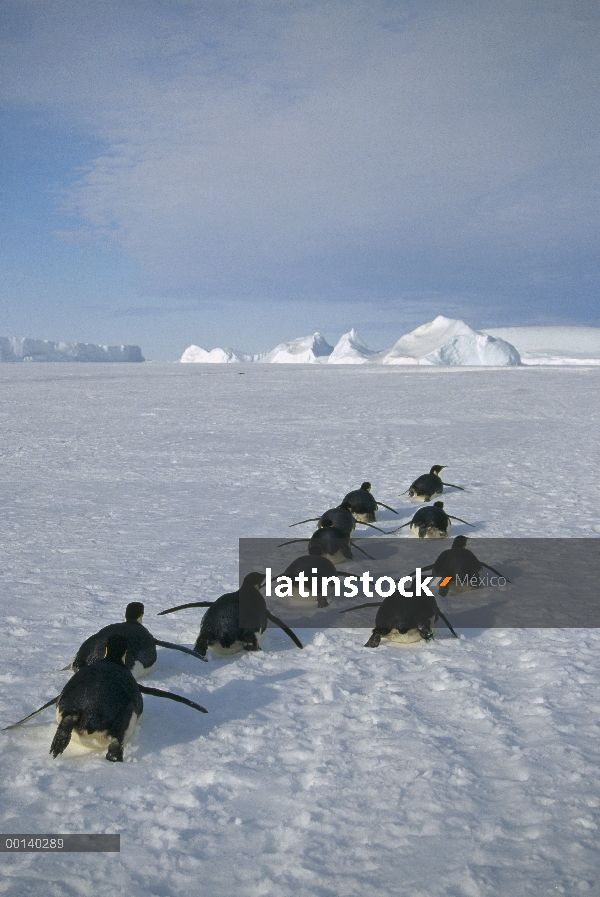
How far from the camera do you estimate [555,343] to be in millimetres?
160500

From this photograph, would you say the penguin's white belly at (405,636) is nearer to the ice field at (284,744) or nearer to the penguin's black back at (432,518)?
the ice field at (284,744)

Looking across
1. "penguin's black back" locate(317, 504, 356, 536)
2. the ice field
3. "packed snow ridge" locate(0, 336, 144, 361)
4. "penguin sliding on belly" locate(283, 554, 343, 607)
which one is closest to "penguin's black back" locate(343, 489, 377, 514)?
the ice field

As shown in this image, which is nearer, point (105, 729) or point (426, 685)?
point (105, 729)

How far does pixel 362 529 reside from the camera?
26.5 ft

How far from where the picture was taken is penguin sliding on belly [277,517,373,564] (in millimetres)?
6414

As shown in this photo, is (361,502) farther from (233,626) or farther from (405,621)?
(233,626)

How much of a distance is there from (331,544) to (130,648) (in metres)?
2.73

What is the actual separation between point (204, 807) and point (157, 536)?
14.8ft

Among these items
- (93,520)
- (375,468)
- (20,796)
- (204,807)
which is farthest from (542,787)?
(375,468)

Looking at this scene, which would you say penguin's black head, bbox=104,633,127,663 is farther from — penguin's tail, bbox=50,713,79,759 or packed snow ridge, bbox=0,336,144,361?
packed snow ridge, bbox=0,336,144,361

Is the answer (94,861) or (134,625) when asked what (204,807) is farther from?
(134,625)

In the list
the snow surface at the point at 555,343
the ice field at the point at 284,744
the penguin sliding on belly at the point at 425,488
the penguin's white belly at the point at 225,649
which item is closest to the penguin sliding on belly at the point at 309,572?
the ice field at the point at 284,744

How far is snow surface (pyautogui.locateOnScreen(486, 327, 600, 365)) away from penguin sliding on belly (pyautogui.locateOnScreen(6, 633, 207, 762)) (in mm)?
150426

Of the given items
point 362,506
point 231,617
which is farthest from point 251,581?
point 362,506
